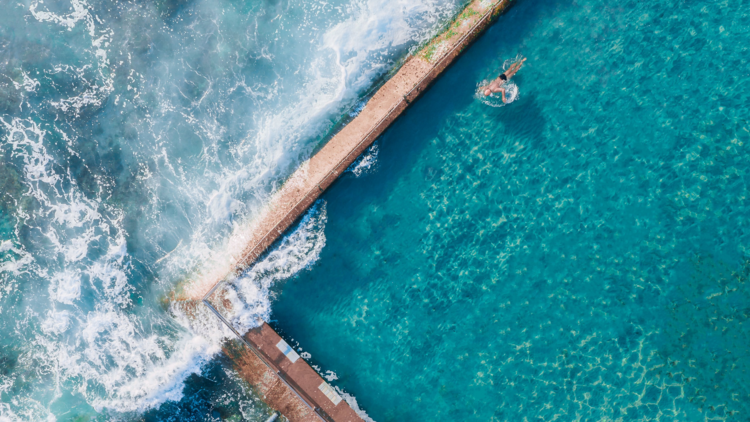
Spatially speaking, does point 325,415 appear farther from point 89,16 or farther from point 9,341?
point 89,16

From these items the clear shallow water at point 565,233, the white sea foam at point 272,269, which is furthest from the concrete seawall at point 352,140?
the clear shallow water at point 565,233

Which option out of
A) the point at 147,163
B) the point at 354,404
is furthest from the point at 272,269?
the point at 147,163

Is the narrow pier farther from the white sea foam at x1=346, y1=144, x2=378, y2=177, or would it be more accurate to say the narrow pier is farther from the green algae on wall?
the white sea foam at x1=346, y1=144, x2=378, y2=177

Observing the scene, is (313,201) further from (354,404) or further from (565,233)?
(565,233)

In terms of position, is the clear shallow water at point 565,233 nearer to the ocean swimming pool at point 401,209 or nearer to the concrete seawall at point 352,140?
the ocean swimming pool at point 401,209

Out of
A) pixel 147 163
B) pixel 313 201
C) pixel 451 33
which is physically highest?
pixel 147 163
